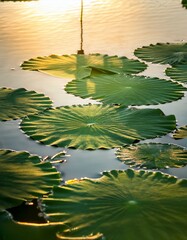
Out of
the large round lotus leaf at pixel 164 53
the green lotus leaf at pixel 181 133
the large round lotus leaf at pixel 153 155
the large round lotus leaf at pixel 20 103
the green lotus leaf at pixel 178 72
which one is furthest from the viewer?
the large round lotus leaf at pixel 164 53

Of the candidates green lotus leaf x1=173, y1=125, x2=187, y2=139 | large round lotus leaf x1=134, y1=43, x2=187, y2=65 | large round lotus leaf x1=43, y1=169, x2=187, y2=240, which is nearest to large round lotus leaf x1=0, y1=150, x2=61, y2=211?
large round lotus leaf x1=43, y1=169, x2=187, y2=240

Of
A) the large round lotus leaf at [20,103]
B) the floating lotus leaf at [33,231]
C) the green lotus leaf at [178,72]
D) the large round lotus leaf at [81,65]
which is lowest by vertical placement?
the floating lotus leaf at [33,231]

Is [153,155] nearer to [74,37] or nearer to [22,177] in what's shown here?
[22,177]

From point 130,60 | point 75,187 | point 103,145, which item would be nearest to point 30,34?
point 130,60

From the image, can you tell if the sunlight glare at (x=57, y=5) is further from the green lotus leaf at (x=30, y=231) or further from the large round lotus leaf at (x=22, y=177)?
the green lotus leaf at (x=30, y=231)

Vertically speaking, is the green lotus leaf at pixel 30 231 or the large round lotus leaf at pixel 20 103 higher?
the large round lotus leaf at pixel 20 103

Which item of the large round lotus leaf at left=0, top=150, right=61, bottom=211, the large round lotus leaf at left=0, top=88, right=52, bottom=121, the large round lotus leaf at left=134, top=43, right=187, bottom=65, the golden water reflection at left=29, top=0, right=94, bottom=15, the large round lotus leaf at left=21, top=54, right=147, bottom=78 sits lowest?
the large round lotus leaf at left=0, top=150, right=61, bottom=211

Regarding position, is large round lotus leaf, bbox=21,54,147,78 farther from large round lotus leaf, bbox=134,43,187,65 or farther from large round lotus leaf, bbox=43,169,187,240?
large round lotus leaf, bbox=43,169,187,240

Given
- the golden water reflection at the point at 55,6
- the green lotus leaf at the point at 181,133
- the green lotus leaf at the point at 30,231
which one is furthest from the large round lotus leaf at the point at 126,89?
the golden water reflection at the point at 55,6

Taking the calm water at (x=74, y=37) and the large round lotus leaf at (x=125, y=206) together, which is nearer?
the large round lotus leaf at (x=125, y=206)
